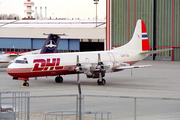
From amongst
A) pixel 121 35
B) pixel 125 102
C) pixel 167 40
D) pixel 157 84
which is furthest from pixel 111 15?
pixel 125 102

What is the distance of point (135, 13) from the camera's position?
59.4m

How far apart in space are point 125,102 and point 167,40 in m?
40.2

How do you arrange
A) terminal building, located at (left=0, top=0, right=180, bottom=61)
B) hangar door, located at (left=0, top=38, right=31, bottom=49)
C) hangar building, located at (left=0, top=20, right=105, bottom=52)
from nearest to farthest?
terminal building, located at (left=0, top=0, right=180, bottom=61) → hangar building, located at (left=0, top=20, right=105, bottom=52) → hangar door, located at (left=0, top=38, right=31, bottom=49)

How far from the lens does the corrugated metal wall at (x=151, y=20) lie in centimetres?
5597

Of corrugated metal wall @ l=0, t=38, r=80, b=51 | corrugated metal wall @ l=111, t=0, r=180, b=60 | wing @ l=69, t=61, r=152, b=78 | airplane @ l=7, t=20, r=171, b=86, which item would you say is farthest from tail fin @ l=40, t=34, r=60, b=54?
corrugated metal wall @ l=0, t=38, r=80, b=51

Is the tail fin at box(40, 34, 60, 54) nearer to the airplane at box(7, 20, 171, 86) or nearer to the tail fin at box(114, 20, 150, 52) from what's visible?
the airplane at box(7, 20, 171, 86)

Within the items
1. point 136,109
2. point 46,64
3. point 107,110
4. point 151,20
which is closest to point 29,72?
point 46,64

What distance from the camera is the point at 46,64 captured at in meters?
26.4

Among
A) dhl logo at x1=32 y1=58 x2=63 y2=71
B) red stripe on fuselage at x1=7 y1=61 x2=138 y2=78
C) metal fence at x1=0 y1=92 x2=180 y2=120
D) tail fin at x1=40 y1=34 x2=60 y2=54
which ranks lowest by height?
metal fence at x1=0 y1=92 x2=180 y2=120

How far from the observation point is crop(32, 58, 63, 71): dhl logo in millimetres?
26062

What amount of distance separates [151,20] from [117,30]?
23.7 feet

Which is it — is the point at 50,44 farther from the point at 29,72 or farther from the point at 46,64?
the point at 29,72

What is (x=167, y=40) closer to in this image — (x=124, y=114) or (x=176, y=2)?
(x=176, y=2)

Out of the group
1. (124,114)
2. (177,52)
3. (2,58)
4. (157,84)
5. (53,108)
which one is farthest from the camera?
(177,52)
